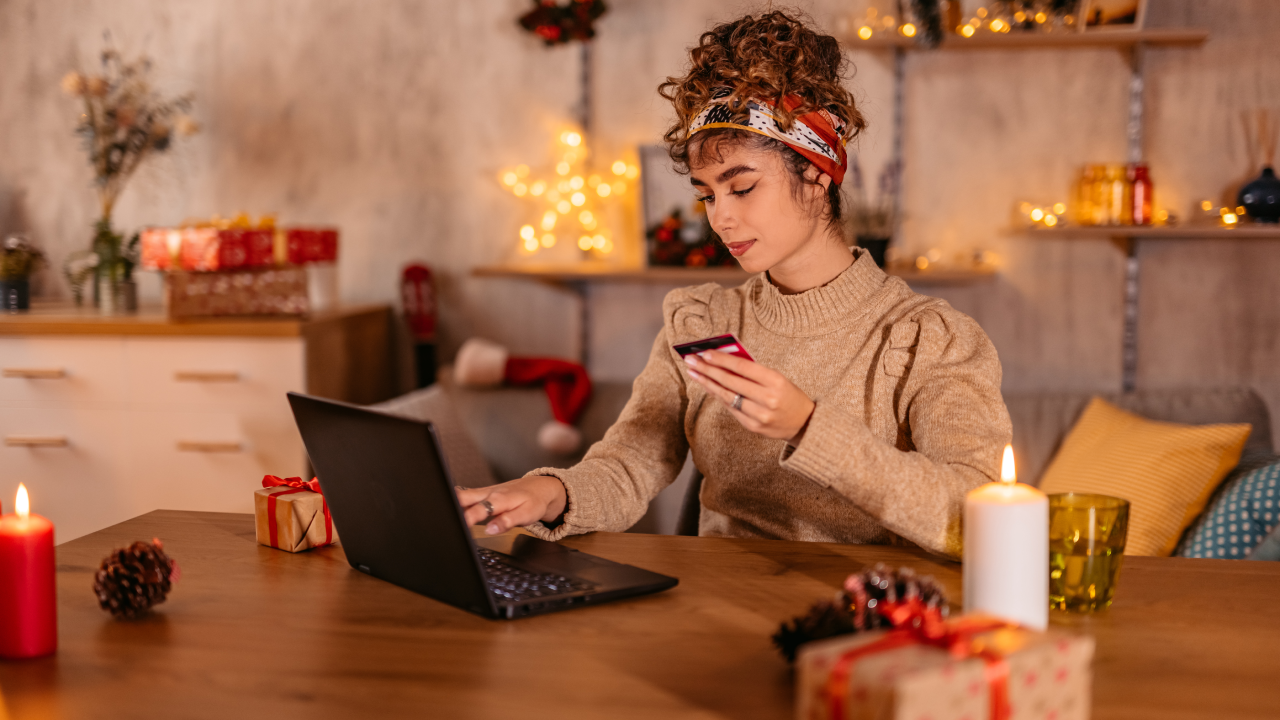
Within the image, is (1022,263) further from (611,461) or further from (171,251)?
(171,251)

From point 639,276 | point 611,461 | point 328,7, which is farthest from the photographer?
point 328,7

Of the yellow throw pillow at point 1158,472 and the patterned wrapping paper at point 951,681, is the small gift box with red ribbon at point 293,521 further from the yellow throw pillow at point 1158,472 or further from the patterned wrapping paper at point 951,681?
the yellow throw pillow at point 1158,472

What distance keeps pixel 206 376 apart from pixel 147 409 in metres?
0.20

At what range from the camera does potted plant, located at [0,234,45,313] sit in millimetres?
2982

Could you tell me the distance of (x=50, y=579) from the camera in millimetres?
925

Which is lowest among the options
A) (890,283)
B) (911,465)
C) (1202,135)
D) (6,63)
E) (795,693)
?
(795,693)

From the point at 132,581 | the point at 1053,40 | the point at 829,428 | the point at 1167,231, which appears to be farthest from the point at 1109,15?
the point at 132,581

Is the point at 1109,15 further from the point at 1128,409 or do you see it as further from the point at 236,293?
the point at 236,293

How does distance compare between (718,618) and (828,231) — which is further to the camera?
(828,231)

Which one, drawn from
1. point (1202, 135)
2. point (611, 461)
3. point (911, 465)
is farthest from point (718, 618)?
point (1202, 135)

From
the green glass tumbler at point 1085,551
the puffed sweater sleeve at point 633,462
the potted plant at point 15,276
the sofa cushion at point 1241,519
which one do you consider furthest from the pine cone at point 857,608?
the potted plant at point 15,276

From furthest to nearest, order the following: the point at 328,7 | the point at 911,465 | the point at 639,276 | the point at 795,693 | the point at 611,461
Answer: the point at 328,7 → the point at 639,276 → the point at 611,461 → the point at 911,465 → the point at 795,693

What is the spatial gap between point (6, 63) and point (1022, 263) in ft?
10.2

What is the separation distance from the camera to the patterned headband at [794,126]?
143 centimetres
